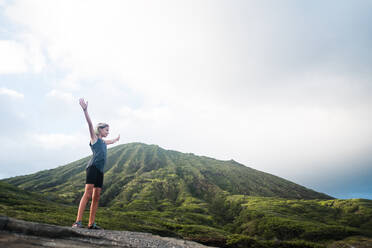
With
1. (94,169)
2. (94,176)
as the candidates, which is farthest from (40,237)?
(94,169)

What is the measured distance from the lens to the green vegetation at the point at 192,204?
105 ft

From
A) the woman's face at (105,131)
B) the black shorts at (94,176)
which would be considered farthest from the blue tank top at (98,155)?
the woman's face at (105,131)

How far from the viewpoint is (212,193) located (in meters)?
101

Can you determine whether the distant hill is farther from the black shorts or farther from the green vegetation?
the black shorts

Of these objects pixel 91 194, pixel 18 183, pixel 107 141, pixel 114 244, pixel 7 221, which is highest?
pixel 107 141

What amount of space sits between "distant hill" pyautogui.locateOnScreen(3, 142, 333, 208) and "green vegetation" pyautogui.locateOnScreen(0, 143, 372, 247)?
438 mm

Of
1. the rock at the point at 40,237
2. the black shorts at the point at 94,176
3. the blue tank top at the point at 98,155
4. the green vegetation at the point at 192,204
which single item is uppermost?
the blue tank top at the point at 98,155

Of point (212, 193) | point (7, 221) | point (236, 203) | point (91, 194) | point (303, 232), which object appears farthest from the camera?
point (212, 193)

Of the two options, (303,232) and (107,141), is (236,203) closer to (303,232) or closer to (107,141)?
(303,232)

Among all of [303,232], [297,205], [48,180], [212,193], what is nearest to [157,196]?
[212,193]

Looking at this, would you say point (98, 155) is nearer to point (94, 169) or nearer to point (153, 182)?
point (94, 169)

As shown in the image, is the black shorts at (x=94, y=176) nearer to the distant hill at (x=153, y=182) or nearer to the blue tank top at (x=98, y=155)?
the blue tank top at (x=98, y=155)

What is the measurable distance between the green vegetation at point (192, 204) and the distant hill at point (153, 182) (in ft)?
1.44

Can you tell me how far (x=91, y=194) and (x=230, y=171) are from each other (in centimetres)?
14545
